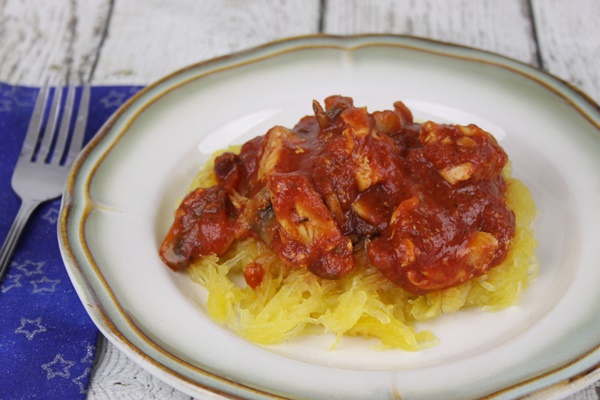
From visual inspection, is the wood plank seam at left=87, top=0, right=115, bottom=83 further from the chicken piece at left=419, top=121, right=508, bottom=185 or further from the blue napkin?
the chicken piece at left=419, top=121, right=508, bottom=185

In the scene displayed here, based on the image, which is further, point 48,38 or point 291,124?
point 48,38

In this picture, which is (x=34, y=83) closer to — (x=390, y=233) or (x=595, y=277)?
(x=390, y=233)

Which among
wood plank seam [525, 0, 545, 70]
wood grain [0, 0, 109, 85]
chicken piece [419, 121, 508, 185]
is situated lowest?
wood grain [0, 0, 109, 85]

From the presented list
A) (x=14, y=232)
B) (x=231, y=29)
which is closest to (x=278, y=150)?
(x=14, y=232)

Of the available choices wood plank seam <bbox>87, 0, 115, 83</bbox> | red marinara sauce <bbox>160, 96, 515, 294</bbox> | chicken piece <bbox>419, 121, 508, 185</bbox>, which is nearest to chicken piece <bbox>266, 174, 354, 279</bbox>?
red marinara sauce <bbox>160, 96, 515, 294</bbox>

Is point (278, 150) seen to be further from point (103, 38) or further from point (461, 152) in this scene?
point (103, 38)

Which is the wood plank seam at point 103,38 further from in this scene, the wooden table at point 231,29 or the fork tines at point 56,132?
the fork tines at point 56,132

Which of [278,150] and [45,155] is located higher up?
[278,150]
